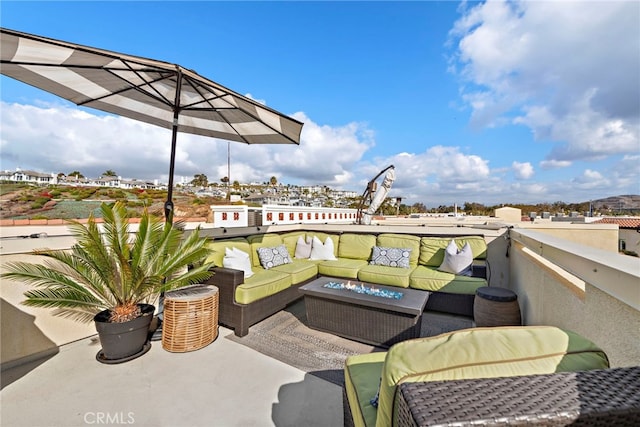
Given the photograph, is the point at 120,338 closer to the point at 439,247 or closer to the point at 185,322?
the point at 185,322

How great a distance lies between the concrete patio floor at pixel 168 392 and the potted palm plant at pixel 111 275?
318mm

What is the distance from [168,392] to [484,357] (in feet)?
8.49

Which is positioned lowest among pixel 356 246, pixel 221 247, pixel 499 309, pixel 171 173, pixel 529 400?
pixel 499 309

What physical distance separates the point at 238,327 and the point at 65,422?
1583 millimetres

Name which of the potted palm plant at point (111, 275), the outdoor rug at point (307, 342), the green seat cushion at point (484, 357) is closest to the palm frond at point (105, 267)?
the potted palm plant at point (111, 275)

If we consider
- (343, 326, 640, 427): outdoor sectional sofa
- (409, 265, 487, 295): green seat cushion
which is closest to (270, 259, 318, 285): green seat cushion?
(409, 265, 487, 295): green seat cushion

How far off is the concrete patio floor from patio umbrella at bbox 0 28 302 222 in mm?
1770

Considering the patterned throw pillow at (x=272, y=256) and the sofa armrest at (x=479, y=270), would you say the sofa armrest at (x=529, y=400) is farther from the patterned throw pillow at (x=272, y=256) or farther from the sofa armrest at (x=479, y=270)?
the patterned throw pillow at (x=272, y=256)

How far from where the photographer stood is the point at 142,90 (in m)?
3.21

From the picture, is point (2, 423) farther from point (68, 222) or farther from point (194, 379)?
point (68, 222)

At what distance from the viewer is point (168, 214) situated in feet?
10.6

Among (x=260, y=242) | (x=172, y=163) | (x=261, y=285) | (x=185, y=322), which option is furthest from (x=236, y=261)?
(x=172, y=163)

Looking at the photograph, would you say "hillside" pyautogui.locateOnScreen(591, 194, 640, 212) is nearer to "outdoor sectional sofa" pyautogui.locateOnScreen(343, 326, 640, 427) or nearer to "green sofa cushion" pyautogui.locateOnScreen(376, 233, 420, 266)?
"green sofa cushion" pyautogui.locateOnScreen(376, 233, 420, 266)

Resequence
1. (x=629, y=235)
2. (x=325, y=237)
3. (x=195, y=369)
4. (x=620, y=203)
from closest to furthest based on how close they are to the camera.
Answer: (x=195, y=369) → (x=325, y=237) → (x=629, y=235) → (x=620, y=203)
